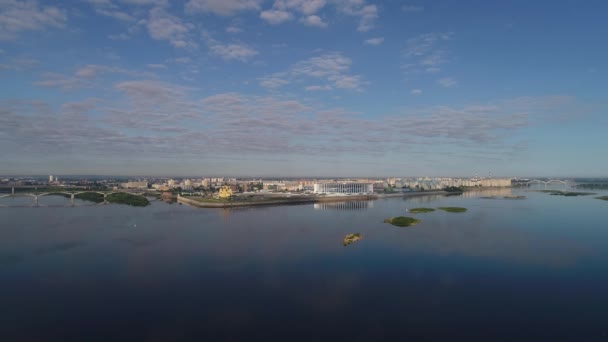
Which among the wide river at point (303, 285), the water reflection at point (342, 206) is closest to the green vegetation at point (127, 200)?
the wide river at point (303, 285)

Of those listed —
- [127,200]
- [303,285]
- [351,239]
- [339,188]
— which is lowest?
[303,285]

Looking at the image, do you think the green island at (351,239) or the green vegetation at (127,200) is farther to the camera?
the green vegetation at (127,200)

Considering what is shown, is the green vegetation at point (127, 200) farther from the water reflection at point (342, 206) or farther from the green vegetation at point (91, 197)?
the water reflection at point (342, 206)

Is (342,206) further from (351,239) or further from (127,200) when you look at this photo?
(127,200)

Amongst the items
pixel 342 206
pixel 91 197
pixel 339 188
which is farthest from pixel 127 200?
pixel 339 188

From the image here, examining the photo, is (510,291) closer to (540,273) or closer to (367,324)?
(540,273)

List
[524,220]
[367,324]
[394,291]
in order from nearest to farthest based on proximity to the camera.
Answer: [367,324], [394,291], [524,220]

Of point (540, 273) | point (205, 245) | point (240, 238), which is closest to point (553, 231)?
point (540, 273)

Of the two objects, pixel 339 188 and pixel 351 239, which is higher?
pixel 339 188

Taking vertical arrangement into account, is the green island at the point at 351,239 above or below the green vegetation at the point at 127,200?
below
